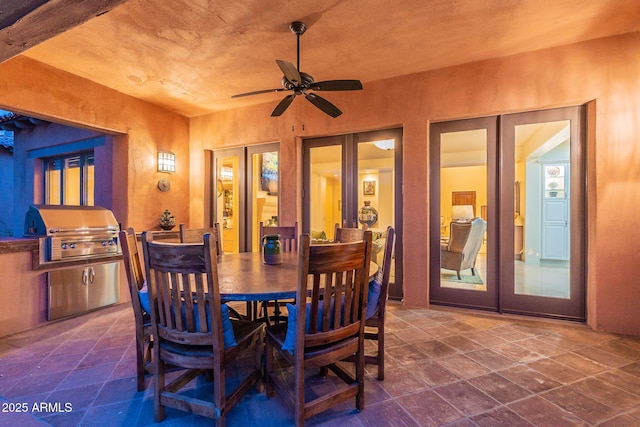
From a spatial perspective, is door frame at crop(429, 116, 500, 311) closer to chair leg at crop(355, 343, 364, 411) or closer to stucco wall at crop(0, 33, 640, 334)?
stucco wall at crop(0, 33, 640, 334)

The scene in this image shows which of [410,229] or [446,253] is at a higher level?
[410,229]

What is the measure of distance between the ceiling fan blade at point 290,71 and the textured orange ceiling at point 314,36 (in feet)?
1.91

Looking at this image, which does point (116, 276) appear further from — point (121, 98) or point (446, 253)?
point (446, 253)

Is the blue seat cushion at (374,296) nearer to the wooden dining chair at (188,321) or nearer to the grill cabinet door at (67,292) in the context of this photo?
the wooden dining chair at (188,321)

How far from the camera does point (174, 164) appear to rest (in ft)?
15.5

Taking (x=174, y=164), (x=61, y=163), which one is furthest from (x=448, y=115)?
(x=61, y=163)

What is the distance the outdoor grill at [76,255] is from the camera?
3.06 m

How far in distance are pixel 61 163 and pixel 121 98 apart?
236cm

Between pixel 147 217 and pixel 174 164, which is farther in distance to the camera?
pixel 174 164

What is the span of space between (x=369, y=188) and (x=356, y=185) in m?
0.18

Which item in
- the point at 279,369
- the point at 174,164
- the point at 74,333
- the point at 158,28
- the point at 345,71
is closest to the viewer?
the point at 279,369

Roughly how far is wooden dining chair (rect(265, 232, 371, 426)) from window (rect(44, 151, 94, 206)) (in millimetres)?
4784

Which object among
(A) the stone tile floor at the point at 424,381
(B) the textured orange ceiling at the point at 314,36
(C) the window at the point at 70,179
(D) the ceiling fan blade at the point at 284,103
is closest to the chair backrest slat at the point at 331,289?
(A) the stone tile floor at the point at 424,381

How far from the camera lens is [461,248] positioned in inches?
144
